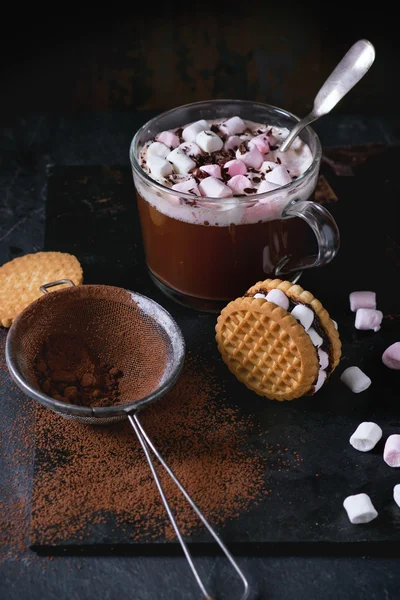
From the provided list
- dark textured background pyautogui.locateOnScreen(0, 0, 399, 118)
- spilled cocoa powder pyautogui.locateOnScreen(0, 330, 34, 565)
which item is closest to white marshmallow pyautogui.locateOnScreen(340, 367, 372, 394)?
spilled cocoa powder pyautogui.locateOnScreen(0, 330, 34, 565)

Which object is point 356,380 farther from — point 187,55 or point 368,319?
point 187,55

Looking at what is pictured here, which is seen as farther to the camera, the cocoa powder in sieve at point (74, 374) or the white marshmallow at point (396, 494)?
the cocoa powder in sieve at point (74, 374)

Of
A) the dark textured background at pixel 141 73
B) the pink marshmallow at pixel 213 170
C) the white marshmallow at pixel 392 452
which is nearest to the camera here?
the white marshmallow at pixel 392 452

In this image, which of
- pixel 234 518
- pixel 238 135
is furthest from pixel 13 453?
pixel 238 135

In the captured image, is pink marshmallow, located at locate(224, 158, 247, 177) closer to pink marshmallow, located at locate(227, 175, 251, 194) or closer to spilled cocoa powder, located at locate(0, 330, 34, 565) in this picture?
pink marshmallow, located at locate(227, 175, 251, 194)

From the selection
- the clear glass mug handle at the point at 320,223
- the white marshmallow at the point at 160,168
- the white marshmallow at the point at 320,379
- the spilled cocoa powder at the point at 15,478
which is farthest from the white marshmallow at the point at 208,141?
the spilled cocoa powder at the point at 15,478

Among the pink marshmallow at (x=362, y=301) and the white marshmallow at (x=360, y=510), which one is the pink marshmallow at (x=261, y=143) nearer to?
the pink marshmallow at (x=362, y=301)

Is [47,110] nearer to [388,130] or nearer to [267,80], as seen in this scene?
[267,80]
